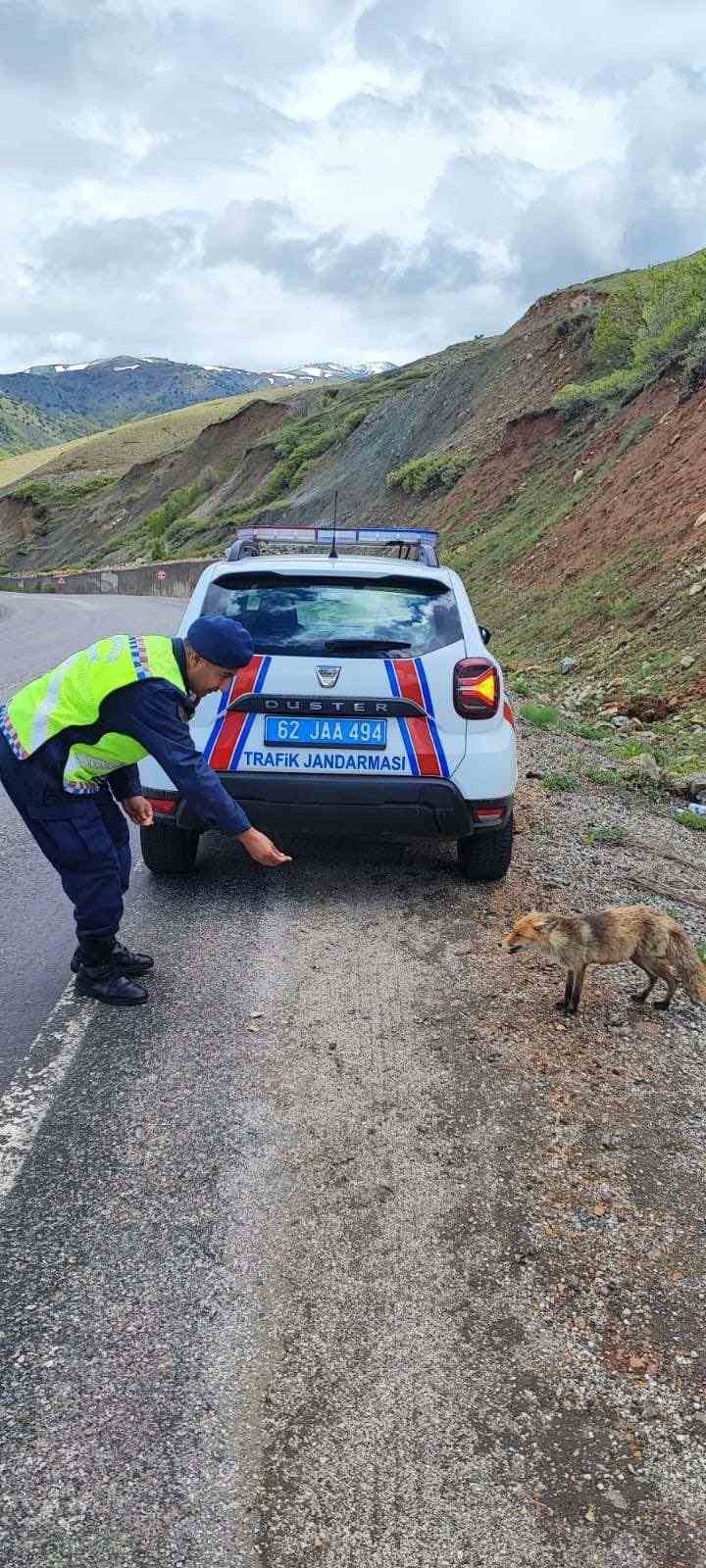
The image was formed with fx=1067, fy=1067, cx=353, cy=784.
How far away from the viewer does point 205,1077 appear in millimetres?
3555

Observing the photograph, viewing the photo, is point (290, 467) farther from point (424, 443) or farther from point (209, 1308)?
point (209, 1308)

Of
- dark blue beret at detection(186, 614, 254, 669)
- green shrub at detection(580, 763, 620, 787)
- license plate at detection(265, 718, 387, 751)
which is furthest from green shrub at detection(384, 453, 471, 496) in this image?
dark blue beret at detection(186, 614, 254, 669)

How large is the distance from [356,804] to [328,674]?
2.04ft

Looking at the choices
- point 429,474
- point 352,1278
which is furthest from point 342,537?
point 429,474

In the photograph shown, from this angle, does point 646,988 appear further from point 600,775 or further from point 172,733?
point 600,775

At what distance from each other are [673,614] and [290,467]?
50.1 m

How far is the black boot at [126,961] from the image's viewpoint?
4273 mm

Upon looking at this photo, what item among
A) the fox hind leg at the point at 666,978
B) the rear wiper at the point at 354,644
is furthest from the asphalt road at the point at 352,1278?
the rear wiper at the point at 354,644

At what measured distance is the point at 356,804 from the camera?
4.99 meters

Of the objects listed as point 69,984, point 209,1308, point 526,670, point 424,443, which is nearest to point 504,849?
point 69,984

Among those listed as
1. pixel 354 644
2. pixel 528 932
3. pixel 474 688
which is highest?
pixel 354 644

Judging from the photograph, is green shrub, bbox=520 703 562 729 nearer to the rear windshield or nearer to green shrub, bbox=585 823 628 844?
green shrub, bbox=585 823 628 844

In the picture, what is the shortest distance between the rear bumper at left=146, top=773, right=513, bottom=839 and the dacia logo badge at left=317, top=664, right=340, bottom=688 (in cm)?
44

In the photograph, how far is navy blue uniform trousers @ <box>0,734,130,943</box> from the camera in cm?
384
